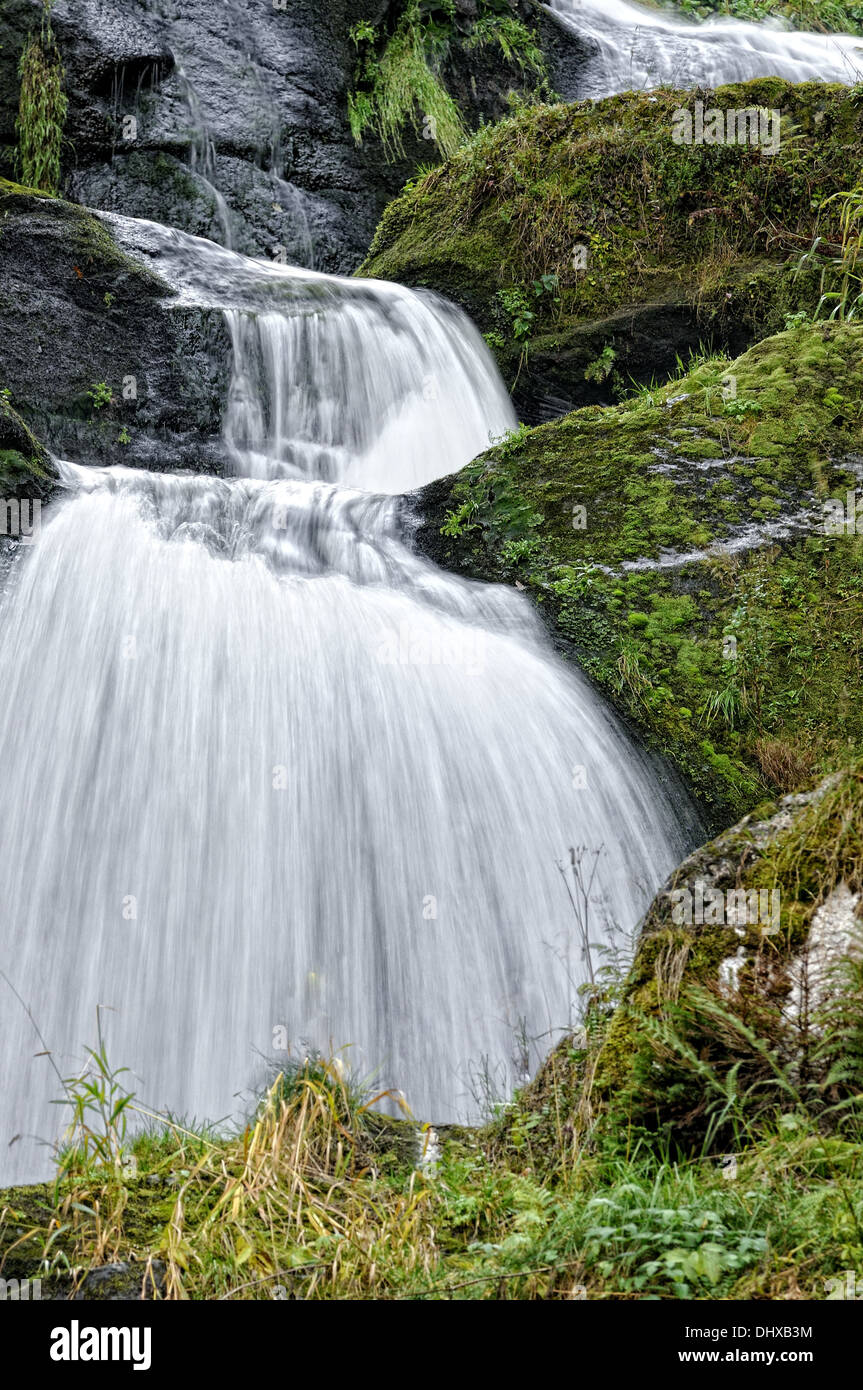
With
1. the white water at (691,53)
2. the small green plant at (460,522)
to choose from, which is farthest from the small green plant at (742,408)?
the white water at (691,53)

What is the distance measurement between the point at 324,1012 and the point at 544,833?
1324 mm

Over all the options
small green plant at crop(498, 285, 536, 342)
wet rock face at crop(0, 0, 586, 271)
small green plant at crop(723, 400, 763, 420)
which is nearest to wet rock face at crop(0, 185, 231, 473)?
small green plant at crop(498, 285, 536, 342)

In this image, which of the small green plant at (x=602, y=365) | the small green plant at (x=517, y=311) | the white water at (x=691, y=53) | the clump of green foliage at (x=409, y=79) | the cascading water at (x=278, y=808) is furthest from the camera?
the white water at (x=691, y=53)

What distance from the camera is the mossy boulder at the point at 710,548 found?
5.25 meters

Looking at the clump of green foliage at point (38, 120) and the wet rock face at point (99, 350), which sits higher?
the clump of green foliage at point (38, 120)

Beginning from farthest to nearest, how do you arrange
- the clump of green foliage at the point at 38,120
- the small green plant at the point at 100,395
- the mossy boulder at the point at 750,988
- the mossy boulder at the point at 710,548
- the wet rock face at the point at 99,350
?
the clump of green foliage at the point at 38,120 → the small green plant at the point at 100,395 → the wet rock face at the point at 99,350 → the mossy boulder at the point at 710,548 → the mossy boulder at the point at 750,988

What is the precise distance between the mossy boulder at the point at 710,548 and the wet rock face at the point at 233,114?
7535mm

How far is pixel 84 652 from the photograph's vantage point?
202 inches

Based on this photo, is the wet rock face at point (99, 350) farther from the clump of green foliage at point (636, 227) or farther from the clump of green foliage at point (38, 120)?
the clump of green foliage at point (38, 120)

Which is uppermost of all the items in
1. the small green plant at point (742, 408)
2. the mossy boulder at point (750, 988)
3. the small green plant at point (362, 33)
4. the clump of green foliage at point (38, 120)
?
the small green plant at point (362, 33)

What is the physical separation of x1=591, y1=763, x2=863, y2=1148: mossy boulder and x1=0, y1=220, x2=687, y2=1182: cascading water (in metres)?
0.85

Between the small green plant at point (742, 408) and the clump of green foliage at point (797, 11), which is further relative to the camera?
the clump of green foliage at point (797, 11)

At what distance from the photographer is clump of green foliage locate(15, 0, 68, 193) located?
38.3 feet
